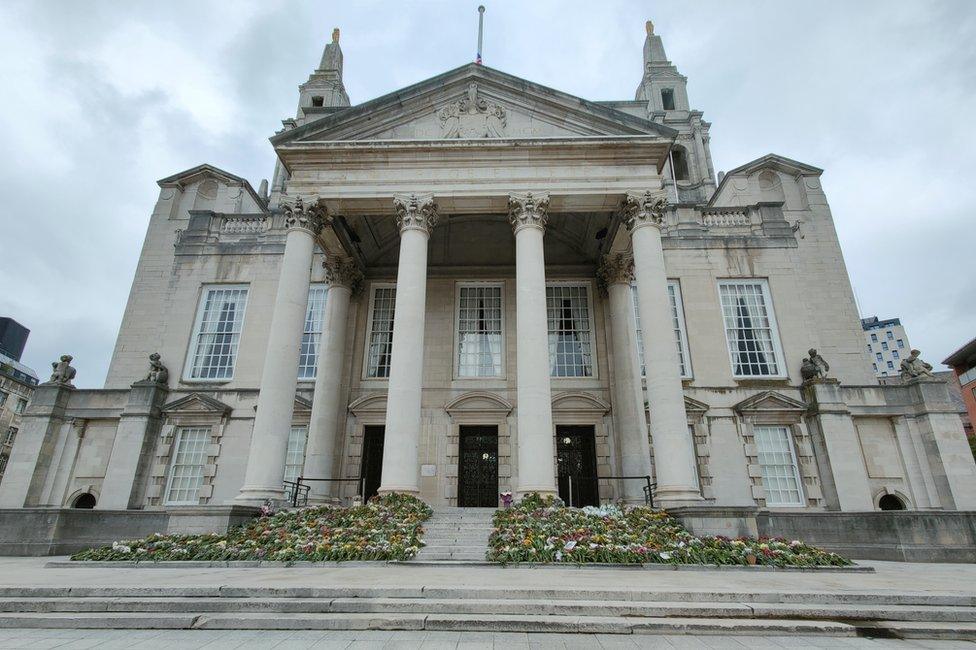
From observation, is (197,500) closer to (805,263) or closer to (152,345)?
(152,345)

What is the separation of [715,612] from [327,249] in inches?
647

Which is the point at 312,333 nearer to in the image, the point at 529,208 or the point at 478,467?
the point at 478,467

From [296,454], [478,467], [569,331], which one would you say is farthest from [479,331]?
[296,454]

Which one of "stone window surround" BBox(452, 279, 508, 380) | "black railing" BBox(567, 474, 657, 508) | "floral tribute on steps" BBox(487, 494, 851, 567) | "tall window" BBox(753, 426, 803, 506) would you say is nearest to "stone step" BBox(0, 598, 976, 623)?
"floral tribute on steps" BBox(487, 494, 851, 567)

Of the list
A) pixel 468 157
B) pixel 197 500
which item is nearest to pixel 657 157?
pixel 468 157

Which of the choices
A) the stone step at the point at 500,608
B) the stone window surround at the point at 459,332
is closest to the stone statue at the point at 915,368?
the stone window surround at the point at 459,332

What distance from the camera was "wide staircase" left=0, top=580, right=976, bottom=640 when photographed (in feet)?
16.9

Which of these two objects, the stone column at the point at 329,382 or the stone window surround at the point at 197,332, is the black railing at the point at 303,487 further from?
the stone window surround at the point at 197,332

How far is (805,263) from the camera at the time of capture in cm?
2084

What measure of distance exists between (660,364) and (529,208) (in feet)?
19.5

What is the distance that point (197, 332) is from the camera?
2034cm

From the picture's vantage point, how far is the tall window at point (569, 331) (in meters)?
19.1

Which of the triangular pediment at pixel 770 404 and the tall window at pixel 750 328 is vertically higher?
the tall window at pixel 750 328

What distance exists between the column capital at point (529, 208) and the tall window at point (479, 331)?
5191 millimetres
